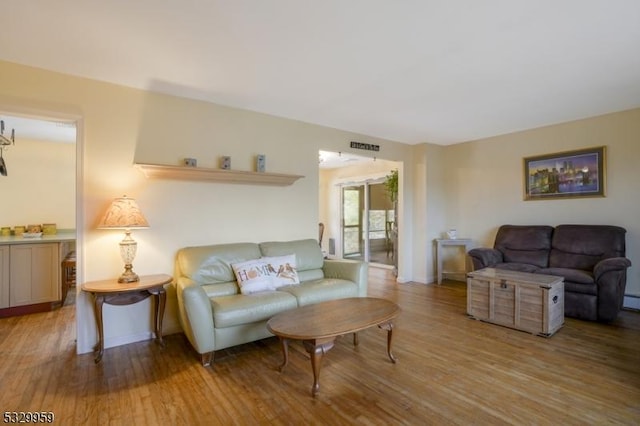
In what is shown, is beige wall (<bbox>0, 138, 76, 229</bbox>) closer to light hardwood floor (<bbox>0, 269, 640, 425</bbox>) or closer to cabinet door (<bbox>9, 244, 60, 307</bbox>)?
cabinet door (<bbox>9, 244, 60, 307</bbox>)

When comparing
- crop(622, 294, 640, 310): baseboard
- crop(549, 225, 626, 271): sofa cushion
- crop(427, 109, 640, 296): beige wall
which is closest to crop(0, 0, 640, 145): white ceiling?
crop(427, 109, 640, 296): beige wall

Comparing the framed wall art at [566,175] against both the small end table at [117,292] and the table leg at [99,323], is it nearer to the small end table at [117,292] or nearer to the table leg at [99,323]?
the small end table at [117,292]

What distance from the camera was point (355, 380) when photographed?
7.60 feet

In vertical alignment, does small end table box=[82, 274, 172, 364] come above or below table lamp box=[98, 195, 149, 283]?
below

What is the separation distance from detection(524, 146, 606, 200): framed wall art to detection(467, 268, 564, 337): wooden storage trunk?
166 cm

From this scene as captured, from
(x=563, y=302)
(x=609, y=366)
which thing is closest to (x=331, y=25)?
(x=609, y=366)

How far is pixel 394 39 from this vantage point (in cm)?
228

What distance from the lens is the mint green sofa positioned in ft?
8.36

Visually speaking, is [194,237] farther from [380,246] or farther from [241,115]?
[380,246]

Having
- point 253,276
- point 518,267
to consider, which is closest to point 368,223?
point 518,267

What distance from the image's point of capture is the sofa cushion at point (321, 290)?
3016 millimetres

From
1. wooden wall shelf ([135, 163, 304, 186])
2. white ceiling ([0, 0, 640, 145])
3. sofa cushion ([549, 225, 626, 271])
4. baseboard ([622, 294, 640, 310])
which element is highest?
white ceiling ([0, 0, 640, 145])

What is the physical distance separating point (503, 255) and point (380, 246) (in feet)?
10.3

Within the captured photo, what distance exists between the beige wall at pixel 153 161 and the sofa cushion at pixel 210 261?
0.81ft
